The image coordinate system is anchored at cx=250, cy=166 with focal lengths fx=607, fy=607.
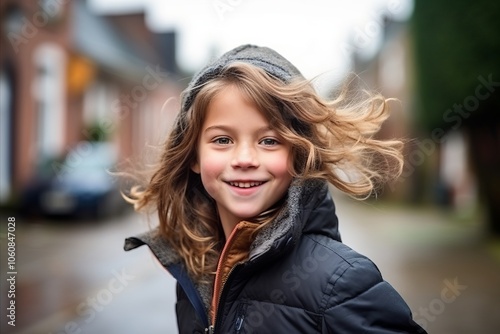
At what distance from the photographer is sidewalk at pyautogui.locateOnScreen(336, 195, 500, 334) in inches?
214

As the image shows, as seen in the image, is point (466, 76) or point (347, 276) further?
point (466, 76)

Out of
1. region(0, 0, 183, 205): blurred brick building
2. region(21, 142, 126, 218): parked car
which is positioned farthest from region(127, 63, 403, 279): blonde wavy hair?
region(21, 142, 126, 218): parked car

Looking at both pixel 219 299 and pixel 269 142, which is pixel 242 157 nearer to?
pixel 269 142

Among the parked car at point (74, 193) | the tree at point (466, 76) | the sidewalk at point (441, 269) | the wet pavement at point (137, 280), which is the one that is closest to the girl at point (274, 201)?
the sidewalk at point (441, 269)

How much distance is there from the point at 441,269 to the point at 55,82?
12680 mm

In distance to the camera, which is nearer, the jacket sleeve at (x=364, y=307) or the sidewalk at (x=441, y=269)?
the jacket sleeve at (x=364, y=307)

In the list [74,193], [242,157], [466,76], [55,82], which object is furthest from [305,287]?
[55,82]

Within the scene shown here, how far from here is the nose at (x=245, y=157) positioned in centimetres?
160

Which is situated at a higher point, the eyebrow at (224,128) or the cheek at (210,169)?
the eyebrow at (224,128)

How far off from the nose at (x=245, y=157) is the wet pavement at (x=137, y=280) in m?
1.05

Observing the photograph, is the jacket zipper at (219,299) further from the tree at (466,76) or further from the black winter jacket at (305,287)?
the tree at (466,76)

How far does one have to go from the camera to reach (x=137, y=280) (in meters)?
7.25

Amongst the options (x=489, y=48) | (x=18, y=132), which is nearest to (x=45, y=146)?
(x=18, y=132)

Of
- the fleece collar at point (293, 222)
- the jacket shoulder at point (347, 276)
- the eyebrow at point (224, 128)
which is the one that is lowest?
the jacket shoulder at point (347, 276)
